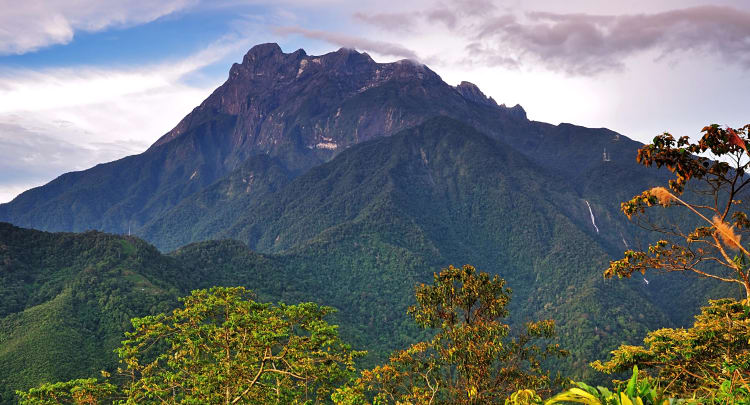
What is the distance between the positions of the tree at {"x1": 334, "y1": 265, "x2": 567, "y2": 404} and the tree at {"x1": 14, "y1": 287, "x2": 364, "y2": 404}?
2516 mm

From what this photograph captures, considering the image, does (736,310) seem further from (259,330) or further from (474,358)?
(259,330)

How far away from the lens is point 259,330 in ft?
64.8

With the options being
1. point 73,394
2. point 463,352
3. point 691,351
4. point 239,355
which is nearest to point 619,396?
point 463,352

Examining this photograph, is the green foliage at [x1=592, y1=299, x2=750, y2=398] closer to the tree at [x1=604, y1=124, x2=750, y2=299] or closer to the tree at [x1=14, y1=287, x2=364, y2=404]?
the tree at [x1=604, y1=124, x2=750, y2=299]

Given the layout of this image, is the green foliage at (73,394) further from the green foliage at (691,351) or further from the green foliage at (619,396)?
the green foliage at (691,351)

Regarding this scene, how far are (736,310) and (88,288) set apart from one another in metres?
84.3

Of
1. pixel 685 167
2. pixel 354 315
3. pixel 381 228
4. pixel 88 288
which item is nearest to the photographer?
pixel 685 167

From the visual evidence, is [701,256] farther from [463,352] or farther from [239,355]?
[239,355]

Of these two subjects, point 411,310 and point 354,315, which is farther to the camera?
point 354,315

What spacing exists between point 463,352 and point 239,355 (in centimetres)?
857

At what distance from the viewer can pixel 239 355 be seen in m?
18.9

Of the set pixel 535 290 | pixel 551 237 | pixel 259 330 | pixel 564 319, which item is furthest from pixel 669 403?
pixel 551 237

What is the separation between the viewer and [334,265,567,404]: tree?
54.2 feet

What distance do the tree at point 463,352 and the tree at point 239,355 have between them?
252 cm
